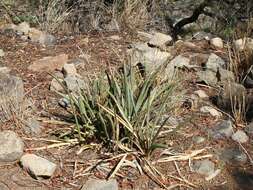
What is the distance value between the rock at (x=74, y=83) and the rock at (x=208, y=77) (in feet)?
3.60

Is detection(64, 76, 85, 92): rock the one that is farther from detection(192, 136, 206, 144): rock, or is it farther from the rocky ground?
detection(192, 136, 206, 144): rock

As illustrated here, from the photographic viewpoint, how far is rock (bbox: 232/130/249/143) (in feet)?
13.2

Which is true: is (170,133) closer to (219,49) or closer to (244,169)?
(244,169)

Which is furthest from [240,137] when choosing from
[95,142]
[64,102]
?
[64,102]

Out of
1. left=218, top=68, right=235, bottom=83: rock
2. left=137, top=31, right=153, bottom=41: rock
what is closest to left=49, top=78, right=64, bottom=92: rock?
left=218, top=68, right=235, bottom=83: rock

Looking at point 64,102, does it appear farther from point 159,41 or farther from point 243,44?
point 243,44

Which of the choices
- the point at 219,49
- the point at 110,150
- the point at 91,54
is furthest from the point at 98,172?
the point at 219,49

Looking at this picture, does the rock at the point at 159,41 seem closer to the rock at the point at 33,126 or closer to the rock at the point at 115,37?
the rock at the point at 115,37

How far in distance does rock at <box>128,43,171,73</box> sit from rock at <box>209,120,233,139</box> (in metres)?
0.69

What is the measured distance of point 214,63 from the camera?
508 centimetres

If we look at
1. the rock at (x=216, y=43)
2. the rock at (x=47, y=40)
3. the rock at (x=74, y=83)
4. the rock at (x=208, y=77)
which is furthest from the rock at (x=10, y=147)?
the rock at (x=216, y=43)

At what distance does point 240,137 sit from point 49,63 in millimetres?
1817

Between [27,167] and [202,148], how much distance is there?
4.00 ft

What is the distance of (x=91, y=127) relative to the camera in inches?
145
